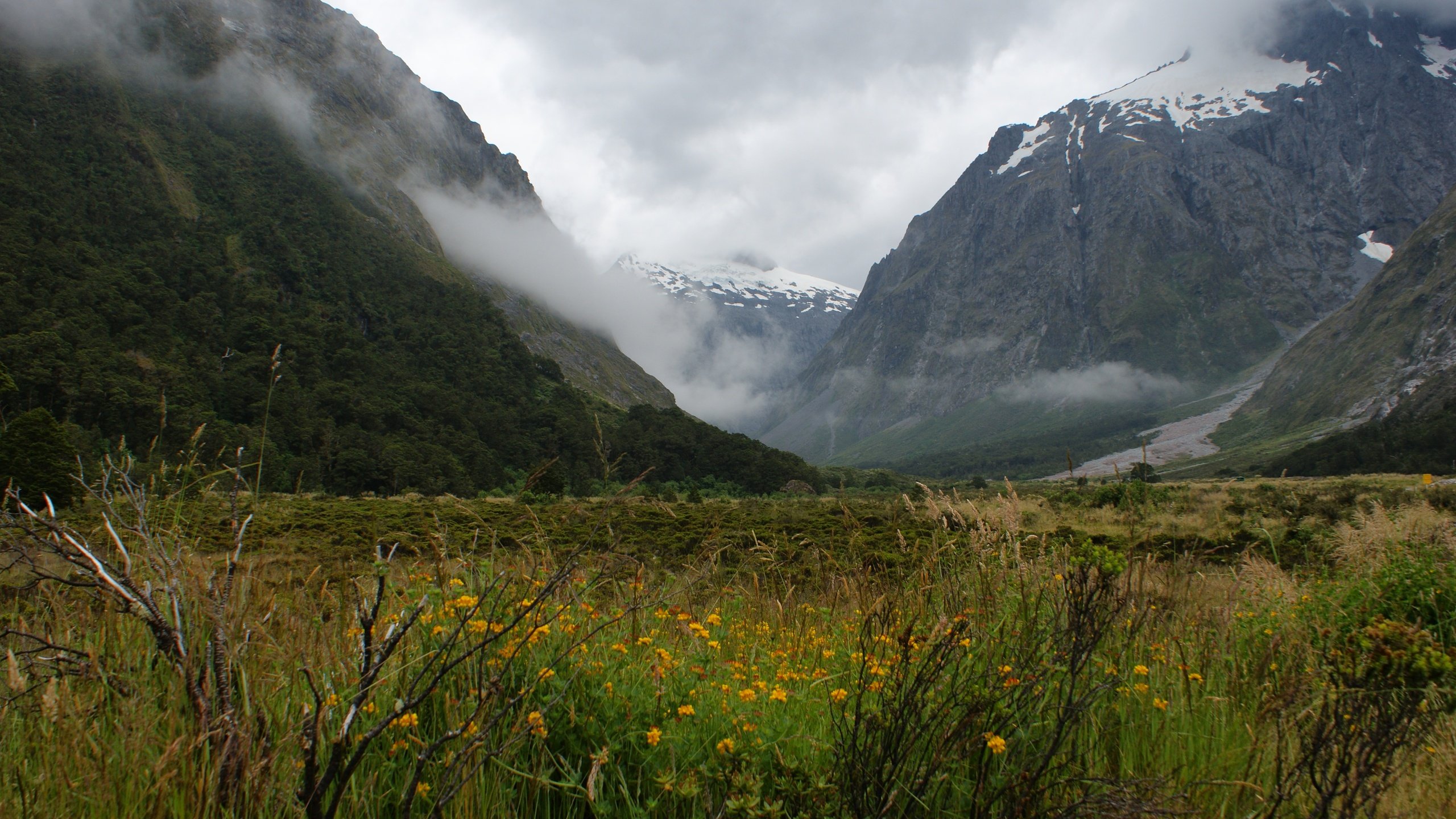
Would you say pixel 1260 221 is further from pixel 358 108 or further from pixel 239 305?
pixel 239 305

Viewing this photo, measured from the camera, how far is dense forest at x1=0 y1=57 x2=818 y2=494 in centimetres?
3853

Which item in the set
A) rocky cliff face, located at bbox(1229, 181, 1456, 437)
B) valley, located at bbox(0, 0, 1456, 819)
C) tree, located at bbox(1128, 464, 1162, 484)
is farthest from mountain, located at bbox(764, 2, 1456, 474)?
tree, located at bbox(1128, 464, 1162, 484)

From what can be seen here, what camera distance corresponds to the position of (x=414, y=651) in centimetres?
256

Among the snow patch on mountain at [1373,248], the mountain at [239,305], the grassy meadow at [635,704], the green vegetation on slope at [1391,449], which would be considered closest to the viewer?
the grassy meadow at [635,704]

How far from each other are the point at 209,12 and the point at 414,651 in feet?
452

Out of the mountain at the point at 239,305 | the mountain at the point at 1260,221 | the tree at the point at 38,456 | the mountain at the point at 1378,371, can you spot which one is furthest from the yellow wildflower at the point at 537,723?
the mountain at the point at 1260,221

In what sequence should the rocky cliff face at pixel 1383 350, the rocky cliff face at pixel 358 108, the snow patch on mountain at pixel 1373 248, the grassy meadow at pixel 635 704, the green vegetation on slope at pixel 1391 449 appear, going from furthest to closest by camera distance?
1. the snow patch on mountain at pixel 1373 248
2. the rocky cliff face at pixel 1383 350
3. the rocky cliff face at pixel 358 108
4. the green vegetation on slope at pixel 1391 449
5. the grassy meadow at pixel 635 704

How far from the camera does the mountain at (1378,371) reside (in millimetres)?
66750

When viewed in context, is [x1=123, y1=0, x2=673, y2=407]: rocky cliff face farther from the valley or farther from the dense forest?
the dense forest

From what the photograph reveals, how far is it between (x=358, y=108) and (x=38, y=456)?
123 m

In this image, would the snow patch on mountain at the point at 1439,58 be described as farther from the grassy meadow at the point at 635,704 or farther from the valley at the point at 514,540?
the grassy meadow at the point at 635,704

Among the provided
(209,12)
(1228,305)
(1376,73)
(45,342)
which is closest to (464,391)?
(45,342)

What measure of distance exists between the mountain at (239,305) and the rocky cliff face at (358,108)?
2.71 ft

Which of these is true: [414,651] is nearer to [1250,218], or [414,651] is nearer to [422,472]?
[422,472]
